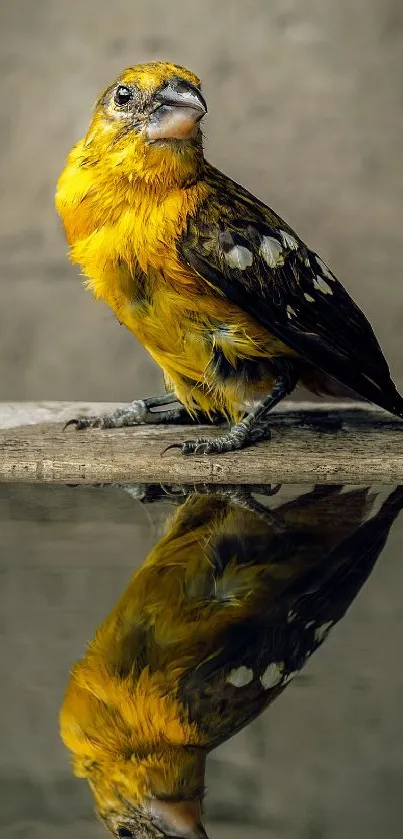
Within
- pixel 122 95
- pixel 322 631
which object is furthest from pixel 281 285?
pixel 322 631

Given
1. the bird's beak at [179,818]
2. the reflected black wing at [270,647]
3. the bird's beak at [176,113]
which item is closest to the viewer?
the bird's beak at [179,818]

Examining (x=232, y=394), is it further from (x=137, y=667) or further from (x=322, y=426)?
(x=137, y=667)

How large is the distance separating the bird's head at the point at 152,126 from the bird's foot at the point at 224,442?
2.31 ft

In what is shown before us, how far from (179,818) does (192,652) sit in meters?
0.42

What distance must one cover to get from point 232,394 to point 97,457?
0.46 metres

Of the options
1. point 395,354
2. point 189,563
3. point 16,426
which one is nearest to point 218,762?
point 189,563

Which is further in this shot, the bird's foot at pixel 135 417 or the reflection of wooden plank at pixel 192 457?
the bird's foot at pixel 135 417

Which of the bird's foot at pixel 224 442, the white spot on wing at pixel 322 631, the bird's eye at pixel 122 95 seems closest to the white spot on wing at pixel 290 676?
the white spot on wing at pixel 322 631

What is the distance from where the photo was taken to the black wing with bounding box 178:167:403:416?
300 centimetres

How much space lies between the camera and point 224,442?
126 inches

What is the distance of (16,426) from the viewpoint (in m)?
3.55

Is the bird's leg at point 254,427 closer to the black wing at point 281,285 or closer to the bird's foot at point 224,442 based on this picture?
the bird's foot at point 224,442

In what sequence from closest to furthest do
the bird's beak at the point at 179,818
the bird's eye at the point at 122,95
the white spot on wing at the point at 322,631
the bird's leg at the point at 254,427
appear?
the bird's beak at the point at 179,818 → the white spot on wing at the point at 322,631 → the bird's eye at the point at 122,95 → the bird's leg at the point at 254,427

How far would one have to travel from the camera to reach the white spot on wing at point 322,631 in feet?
5.58
